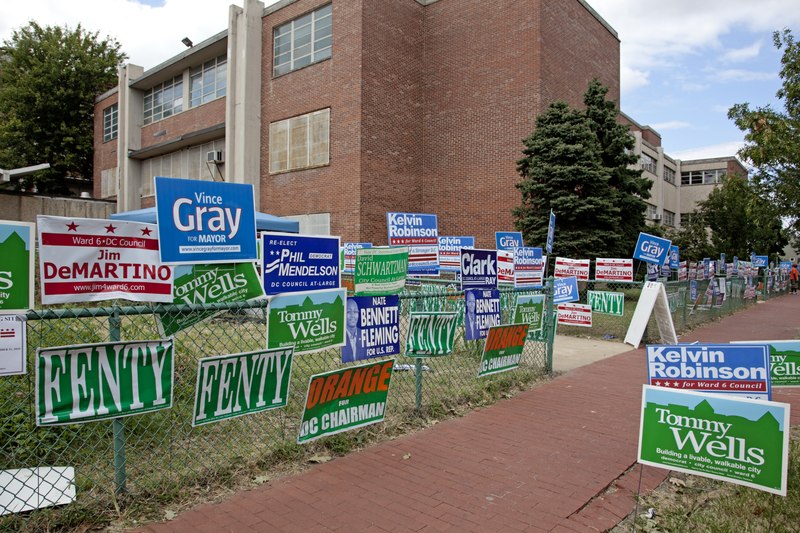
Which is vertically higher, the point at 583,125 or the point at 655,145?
the point at 655,145

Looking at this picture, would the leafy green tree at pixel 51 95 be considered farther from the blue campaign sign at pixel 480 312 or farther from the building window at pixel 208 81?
the blue campaign sign at pixel 480 312

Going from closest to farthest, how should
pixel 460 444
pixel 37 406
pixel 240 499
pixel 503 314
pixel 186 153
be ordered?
pixel 37 406 < pixel 240 499 < pixel 460 444 < pixel 503 314 < pixel 186 153

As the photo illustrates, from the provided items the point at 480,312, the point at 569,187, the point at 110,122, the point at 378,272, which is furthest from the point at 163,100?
the point at 378,272

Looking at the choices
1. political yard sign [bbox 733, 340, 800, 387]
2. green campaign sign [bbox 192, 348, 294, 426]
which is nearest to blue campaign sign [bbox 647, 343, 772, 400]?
political yard sign [bbox 733, 340, 800, 387]

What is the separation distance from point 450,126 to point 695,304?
A: 1239 centimetres

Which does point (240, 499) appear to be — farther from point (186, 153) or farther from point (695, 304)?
point (186, 153)

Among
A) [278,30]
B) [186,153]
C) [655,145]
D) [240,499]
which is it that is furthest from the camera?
[655,145]

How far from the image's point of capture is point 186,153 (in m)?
30.2

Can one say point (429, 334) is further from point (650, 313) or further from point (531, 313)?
point (650, 313)

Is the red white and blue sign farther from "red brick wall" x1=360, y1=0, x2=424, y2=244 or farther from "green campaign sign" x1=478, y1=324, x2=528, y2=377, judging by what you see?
"red brick wall" x1=360, y1=0, x2=424, y2=244

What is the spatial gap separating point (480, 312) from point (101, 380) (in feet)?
14.0

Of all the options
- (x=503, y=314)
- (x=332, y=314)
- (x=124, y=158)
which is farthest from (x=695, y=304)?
(x=124, y=158)

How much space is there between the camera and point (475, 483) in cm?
401

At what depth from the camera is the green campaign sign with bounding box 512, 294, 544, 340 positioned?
742cm
